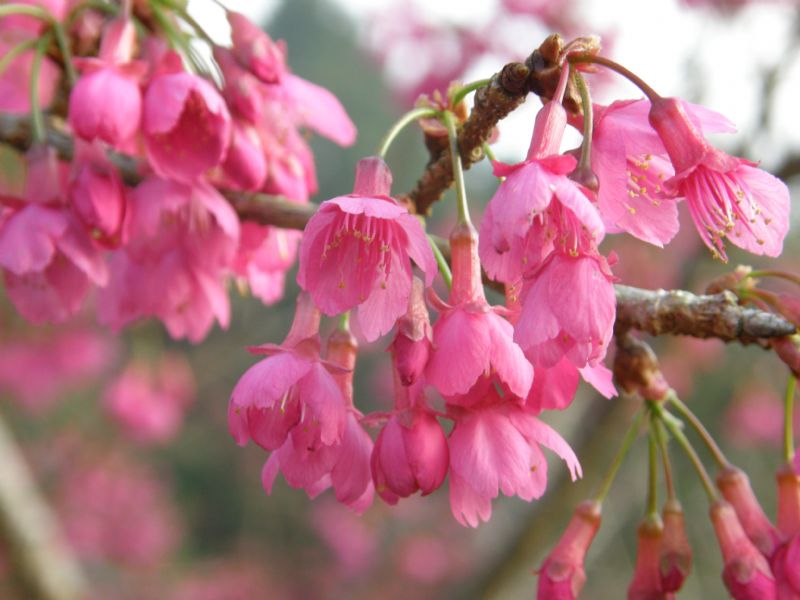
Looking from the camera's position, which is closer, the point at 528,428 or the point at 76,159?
the point at 528,428

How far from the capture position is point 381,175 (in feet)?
3.19

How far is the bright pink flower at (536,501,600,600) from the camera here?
42.8 inches

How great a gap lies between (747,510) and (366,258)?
67 centimetres

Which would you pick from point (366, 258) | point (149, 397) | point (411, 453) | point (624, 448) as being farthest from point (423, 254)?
point (149, 397)

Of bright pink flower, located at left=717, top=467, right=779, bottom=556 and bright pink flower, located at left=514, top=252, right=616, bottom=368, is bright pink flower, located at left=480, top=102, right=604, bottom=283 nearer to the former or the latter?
bright pink flower, located at left=514, top=252, right=616, bottom=368

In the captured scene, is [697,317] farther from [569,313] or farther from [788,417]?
[569,313]

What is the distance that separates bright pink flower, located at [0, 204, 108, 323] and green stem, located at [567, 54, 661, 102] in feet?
2.67

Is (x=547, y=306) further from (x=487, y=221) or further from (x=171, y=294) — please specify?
(x=171, y=294)

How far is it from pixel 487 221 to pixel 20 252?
29.3 inches

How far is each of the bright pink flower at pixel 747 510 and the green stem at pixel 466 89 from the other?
67cm

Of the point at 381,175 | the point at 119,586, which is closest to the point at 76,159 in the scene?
the point at 381,175

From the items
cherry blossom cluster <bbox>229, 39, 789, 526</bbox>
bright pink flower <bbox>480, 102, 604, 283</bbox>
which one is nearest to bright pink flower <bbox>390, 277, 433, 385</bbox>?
cherry blossom cluster <bbox>229, 39, 789, 526</bbox>

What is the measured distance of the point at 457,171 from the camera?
1.04m

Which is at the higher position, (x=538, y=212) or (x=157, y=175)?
(x=538, y=212)
